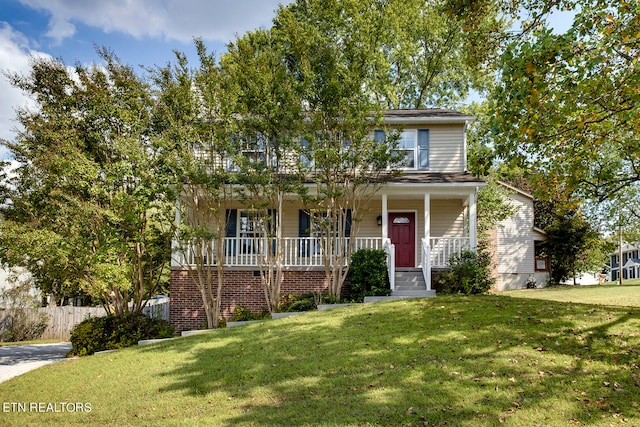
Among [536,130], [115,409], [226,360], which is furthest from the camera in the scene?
[226,360]

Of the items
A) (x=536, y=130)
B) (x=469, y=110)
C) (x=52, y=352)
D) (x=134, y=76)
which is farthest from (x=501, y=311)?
(x=469, y=110)

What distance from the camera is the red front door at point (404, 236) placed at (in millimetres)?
17203

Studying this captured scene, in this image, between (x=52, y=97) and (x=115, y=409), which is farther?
(x=52, y=97)

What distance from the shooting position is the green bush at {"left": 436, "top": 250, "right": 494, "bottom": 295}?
1384cm

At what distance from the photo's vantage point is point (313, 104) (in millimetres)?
14250

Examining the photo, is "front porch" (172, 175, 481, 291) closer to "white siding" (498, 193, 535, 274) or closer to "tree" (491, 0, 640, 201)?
"tree" (491, 0, 640, 201)

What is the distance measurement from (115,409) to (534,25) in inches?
418

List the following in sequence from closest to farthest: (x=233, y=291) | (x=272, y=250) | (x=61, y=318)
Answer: (x=272, y=250)
(x=233, y=291)
(x=61, y=318)

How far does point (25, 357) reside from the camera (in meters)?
13.7

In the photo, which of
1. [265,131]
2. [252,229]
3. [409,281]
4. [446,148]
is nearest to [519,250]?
[446,148]

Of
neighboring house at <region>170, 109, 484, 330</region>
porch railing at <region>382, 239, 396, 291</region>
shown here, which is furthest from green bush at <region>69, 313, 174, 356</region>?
porch railing at <region>382, 239, 396, 291</region>

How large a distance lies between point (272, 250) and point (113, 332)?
511cm

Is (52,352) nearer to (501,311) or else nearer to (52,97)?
(52,97)

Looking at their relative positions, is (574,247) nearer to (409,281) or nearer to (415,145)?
(415,145)
